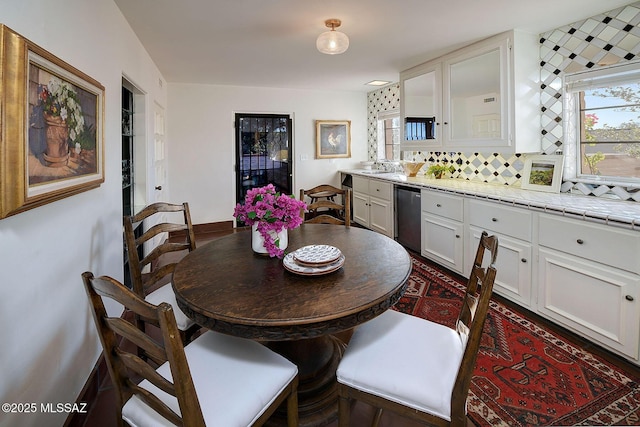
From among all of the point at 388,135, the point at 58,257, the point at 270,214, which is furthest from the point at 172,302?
the point at 388,135

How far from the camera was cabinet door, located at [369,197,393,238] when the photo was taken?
4414 mm

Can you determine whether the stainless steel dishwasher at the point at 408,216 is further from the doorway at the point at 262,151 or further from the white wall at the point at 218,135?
the doorway at the point at 262,151

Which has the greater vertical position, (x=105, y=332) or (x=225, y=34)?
(x=225, y=34)

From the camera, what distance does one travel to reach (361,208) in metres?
5.25

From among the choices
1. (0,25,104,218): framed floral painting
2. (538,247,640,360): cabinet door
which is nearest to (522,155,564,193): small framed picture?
(538,247,640,360): cabinet door

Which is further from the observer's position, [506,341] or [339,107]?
[339,107]

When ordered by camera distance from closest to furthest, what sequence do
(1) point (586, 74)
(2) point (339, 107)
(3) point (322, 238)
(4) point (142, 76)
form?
(3) point (322, 238), (1) point (586, 74), (4) point (142, 76), (2) point (339, 107)

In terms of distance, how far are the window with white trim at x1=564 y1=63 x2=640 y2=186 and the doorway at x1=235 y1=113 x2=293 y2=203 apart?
4011mm

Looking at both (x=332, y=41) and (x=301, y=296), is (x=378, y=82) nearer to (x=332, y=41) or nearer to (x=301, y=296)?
(x=332, y=41)

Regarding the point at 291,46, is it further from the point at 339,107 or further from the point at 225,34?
the point at 339,107

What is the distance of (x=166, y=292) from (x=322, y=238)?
942mm

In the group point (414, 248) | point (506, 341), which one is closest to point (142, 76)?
point (414, 248)

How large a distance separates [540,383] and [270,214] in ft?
5.55

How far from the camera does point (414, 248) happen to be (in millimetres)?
3990
